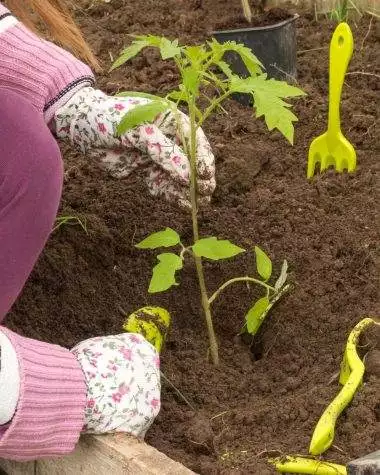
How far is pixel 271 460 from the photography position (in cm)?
169

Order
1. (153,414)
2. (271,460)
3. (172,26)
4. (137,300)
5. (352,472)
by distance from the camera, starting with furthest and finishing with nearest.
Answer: (172,26) → (137,300) → (153,414) → (271,460) → (352,472)

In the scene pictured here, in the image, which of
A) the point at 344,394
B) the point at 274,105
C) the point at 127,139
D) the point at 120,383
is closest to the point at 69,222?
the point at 127,139

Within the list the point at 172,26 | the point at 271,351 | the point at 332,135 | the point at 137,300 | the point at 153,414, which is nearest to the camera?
the point at 153,414

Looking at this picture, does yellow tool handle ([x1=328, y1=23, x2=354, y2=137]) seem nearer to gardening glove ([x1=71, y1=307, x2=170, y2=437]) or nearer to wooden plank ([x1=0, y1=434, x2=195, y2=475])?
gardening glove ([x1=71, y1=307, x2=170, y2=437])

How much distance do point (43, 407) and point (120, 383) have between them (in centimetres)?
15

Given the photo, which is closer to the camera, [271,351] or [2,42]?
[2,42]

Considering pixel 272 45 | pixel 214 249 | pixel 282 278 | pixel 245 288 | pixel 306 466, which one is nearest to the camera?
pixel 306 466

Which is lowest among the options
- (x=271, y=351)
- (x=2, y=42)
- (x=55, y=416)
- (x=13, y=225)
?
(x=271, y=351)

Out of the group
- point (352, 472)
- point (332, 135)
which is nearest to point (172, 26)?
point (332, 135)

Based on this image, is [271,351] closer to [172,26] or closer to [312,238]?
[312,238]

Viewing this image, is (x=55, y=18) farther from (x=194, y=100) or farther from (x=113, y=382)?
(x=113, y=382)

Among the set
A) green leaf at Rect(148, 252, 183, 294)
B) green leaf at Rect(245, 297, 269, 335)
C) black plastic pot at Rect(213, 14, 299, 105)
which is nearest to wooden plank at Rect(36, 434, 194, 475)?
green leaf at Rect(148, 252, 183, 294)

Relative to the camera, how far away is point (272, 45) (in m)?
2.94

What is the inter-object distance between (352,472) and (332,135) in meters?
1.29
